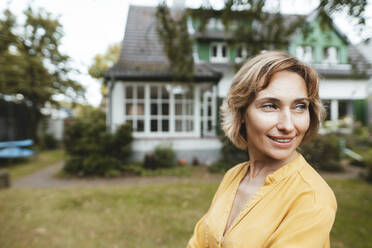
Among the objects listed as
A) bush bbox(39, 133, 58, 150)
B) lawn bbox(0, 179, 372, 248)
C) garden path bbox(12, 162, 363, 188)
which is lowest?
garden path bbox(12, 162, 363, 188)

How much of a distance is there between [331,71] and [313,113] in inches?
588

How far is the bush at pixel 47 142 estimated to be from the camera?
17.1 meters

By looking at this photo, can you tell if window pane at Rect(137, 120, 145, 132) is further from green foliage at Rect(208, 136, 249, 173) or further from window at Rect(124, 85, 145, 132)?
green foliage at Rect(208, 136, 249, 173)

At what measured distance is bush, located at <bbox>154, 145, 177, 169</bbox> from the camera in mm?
9055

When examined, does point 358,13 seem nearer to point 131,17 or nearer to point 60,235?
point 60,235

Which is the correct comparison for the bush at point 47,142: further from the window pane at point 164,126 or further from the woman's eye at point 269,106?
the woman's eye at point 269,106

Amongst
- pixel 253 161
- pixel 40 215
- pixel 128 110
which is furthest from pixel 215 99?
pixel 253 161

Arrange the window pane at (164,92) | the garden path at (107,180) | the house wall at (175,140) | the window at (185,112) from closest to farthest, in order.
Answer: the garden path at (107,180), the house wall at (175,140), the window at (185,112), the window pane at (164,92)

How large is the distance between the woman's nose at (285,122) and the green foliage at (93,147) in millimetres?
7573

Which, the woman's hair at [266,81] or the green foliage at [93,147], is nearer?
the woman's hair at [266,81]

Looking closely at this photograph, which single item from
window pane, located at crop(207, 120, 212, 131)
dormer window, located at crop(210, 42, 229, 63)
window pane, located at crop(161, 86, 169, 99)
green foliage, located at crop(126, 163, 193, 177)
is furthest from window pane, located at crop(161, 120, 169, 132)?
dormer window, located at crop(210, 42, 229, 63)

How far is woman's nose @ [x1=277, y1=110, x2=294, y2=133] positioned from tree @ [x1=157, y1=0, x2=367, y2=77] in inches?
60.1

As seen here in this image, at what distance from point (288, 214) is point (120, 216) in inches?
160

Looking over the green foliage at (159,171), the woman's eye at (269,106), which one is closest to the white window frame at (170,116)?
the green foliage at (159,171)
